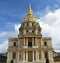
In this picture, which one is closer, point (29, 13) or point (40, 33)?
point (40, 33)

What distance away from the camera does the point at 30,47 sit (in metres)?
60.4

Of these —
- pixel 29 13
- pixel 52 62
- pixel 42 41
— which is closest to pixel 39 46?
pixel 42 41

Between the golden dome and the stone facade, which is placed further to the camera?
the golden dome

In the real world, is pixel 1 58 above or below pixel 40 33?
below

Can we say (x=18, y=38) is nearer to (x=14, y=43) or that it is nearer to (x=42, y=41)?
(x=14, y=43)

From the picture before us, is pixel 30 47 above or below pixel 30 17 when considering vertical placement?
below

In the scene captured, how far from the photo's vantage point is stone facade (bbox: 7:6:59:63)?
2351 inches

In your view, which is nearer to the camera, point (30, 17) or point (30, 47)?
point (30, 47)

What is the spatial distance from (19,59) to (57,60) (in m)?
11.9

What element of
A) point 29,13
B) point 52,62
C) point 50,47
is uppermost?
point 29,13

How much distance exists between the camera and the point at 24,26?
6425 cm

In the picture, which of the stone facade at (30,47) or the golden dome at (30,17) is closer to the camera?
the stone facade at (30,47)

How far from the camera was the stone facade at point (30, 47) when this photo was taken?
59.7m

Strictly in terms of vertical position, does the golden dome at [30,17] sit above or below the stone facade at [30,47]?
above
